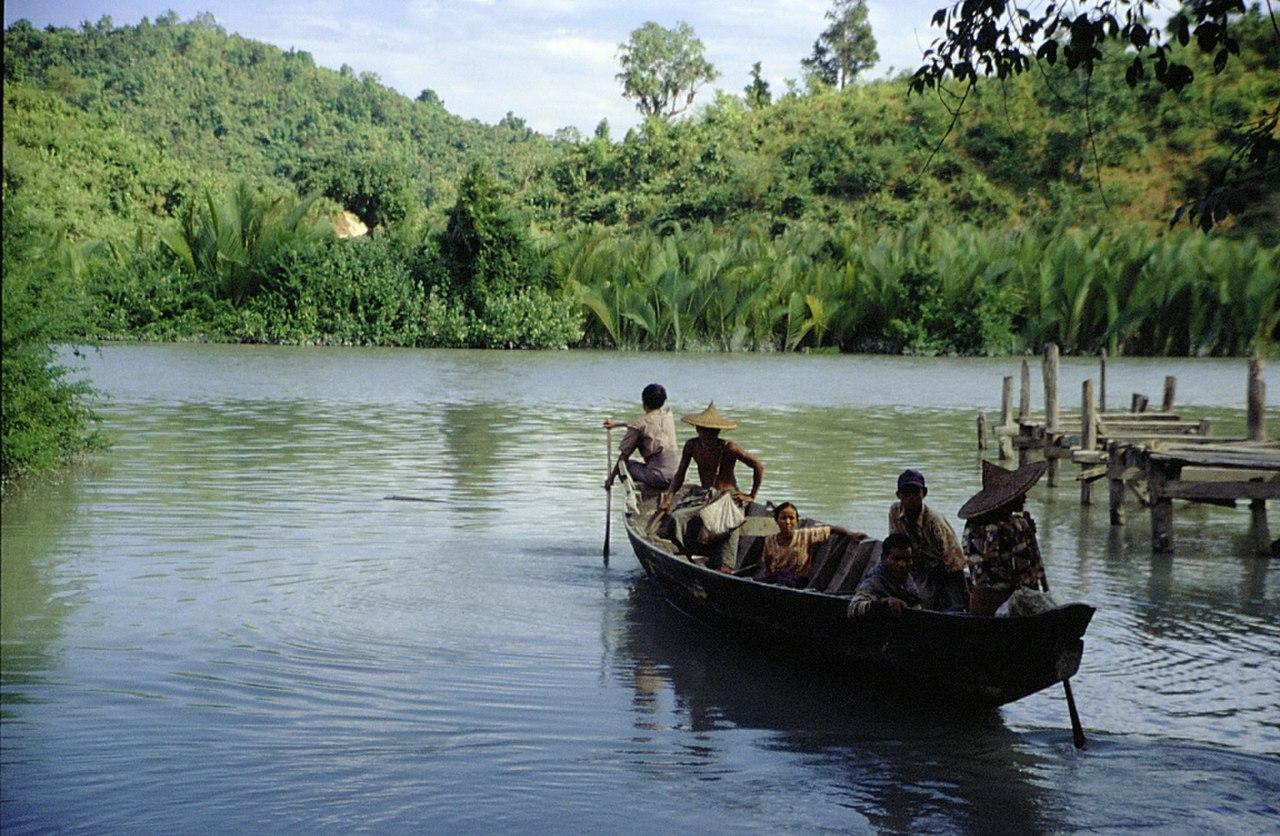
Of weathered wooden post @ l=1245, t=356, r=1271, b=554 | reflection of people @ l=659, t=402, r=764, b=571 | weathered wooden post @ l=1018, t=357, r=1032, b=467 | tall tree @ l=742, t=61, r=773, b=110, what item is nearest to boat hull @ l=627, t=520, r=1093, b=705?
reflection of people @ l=659, t=402, r=764, b=571

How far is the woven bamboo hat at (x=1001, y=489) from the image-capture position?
6379mm

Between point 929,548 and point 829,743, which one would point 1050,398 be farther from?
point 829,743

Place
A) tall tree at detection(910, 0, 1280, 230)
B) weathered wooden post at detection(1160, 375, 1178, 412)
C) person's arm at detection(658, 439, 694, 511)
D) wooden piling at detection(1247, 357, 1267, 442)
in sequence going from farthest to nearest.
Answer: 1. weathered wooden post at detection(1160, 375, 1178, 412)
2. wooden piling at detection(1247, 357, 1267, 442)
3. person's arm at detection(658, 439, 694, 511)
4. tall tree at detection(910, 0, 1280, 230)

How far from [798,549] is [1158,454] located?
3.76m

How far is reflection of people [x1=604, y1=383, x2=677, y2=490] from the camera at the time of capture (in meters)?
10.8

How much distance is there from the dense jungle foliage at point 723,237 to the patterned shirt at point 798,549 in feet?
54.1

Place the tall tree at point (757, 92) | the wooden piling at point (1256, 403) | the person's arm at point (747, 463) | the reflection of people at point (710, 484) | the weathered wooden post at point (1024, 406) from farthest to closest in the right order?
the tall tree at point (757, 92) < the weathered wooden post at point (1024, 406) < the wooden piling at point (1256, 403) < the person's arm at point (747, 463) < the reflection of people at point (710, 484)

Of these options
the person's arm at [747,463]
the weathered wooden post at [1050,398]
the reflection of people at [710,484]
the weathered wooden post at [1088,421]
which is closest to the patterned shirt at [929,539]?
the reflection of people at [710,484]

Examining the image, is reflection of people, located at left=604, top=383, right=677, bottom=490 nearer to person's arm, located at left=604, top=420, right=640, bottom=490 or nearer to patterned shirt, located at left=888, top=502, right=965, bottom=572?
person's arm, located at left=604, top=420, right=640, bottom=490

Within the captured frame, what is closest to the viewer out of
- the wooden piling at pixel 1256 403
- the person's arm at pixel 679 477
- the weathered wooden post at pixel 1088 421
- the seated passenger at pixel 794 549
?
the seated passenger at pixel 794 549

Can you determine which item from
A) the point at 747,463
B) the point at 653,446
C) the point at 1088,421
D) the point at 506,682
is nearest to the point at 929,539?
the point at 506,682

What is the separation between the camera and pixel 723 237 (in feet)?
142

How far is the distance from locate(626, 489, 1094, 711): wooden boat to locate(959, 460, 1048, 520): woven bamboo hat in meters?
0.58

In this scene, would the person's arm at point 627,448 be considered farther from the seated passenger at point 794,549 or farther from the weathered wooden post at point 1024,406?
the weathered wooden post at point 1024,406
